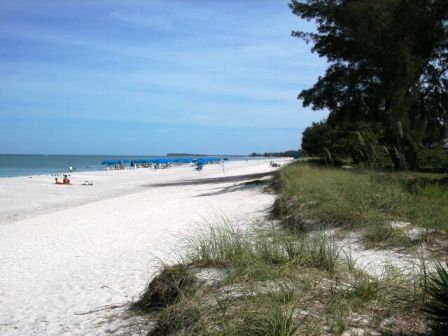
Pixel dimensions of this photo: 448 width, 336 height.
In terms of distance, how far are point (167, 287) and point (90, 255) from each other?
5.27 m

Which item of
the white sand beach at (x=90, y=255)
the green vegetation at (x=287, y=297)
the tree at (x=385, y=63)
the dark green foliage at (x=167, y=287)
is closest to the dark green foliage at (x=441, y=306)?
the green vegetation at (x=287, y=297)

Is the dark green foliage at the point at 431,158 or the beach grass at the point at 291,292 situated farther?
the dark green foliage at the point at 431,158

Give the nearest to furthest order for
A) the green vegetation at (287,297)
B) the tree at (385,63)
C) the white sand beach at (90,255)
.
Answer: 1. the green vegetation at (287,297)
2. the white sand beach at (90,255)
3. the tree at (385,63)


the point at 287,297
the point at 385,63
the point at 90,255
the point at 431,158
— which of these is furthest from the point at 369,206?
the point at 431,158

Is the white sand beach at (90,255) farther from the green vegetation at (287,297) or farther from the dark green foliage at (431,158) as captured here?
the dark green foliage at (431,158)

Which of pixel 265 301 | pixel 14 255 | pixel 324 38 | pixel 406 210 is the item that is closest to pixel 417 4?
pixel 324 38

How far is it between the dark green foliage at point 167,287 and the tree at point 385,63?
15238 millimetres

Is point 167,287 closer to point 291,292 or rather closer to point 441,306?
point 291,292

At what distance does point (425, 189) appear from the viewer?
1050cm

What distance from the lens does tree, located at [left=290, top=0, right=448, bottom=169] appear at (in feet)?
70.3

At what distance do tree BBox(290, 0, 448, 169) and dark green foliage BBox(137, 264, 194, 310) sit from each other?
15.2 metres

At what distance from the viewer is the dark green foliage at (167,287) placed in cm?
474

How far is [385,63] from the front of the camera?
22.1 m

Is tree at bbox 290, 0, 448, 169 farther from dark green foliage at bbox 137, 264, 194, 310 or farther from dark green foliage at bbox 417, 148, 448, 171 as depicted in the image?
dark green foliage at bbox 137, 264, 194, 310
